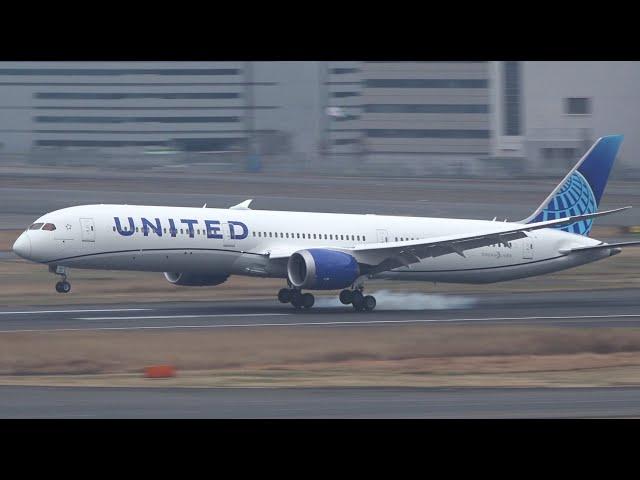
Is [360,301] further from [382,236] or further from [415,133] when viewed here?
[415,133]

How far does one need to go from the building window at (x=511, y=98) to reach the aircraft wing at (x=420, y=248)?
3699 inches

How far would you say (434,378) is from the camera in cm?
2678

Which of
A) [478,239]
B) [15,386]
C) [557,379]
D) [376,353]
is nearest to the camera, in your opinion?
[15,386]

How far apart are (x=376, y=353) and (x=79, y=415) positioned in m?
12.9

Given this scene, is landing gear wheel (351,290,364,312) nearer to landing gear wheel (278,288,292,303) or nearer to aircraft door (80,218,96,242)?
landing gear wheel (278,288,292,303)

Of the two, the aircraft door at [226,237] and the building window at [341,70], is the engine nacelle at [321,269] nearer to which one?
the aircraft door at [226,237]

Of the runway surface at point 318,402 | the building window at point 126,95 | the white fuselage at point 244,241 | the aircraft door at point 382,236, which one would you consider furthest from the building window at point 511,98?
the runway surface at point 318,402

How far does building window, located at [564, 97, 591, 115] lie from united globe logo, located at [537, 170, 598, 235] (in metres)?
80.0

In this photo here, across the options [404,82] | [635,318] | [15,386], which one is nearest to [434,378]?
[15,386]

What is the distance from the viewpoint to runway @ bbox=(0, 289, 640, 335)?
37094 mm

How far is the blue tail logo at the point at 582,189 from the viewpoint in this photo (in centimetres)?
4697

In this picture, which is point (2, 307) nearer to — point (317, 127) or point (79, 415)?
point (79, 415)

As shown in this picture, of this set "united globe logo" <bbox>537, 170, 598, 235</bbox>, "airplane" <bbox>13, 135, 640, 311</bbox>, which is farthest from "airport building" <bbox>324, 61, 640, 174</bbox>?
"airplane" <bbox>13, 135, 640, 311</bbox>

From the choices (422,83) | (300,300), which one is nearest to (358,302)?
(300,300)
